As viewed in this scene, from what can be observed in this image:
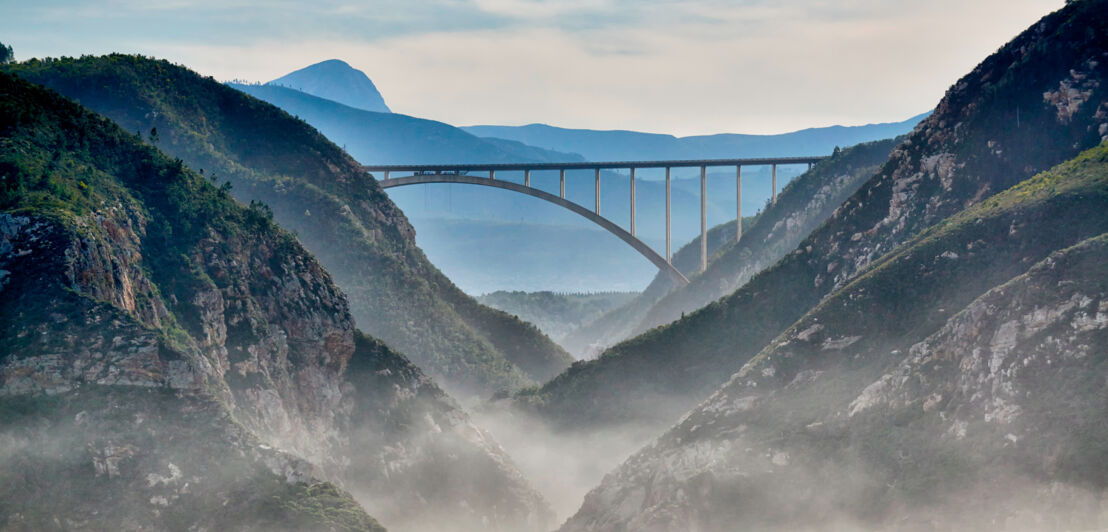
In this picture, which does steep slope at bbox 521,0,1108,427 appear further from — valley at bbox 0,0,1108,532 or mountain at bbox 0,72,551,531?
mountain at bbox 0,72,551,531

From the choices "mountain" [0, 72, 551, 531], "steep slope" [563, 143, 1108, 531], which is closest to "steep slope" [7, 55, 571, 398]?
"mountain" [0, 72, 551, 531]

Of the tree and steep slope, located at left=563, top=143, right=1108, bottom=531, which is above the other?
the tree

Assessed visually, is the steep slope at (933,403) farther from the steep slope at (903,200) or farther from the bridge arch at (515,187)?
the bridge arch at (515,187)

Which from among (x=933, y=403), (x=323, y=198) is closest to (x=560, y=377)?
(x=323, y=198)

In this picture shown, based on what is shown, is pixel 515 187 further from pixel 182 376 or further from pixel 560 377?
pixel 182 376

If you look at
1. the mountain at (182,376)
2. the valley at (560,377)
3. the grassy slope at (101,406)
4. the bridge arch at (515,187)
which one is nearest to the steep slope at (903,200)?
the valley at (560,377)

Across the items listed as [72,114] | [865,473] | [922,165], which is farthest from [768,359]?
[72,114]
